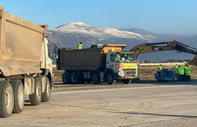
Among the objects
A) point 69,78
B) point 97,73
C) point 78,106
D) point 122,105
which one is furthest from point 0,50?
point 69,78

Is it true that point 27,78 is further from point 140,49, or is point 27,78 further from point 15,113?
point 140,49

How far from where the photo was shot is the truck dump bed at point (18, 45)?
1258 cm

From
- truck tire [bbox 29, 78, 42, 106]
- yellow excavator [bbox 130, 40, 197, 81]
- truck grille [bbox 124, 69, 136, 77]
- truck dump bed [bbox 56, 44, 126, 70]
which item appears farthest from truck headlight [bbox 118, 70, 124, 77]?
truck tire [bbox 29, 78, 42, 106]

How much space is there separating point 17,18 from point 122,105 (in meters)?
5.19

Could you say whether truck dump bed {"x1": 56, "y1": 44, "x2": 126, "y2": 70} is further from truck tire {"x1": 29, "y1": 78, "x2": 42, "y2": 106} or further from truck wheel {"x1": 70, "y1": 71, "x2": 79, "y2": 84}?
truck tire {"x1": 29, "y1": 78, "x2": 42, "y2": 106}

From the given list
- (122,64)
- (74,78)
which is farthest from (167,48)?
(74,78)

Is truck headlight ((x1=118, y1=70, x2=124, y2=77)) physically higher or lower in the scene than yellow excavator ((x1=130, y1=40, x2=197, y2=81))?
lower

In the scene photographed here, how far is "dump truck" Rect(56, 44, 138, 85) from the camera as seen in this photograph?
32.3 metres

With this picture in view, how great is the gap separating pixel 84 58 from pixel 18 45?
66.9 feet

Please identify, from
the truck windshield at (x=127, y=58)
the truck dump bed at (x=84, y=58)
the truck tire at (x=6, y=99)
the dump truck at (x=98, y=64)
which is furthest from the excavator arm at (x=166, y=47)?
the truck tire at (x=6, y=99)

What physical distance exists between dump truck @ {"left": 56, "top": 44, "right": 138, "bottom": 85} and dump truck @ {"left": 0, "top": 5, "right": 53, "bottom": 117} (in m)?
13.9

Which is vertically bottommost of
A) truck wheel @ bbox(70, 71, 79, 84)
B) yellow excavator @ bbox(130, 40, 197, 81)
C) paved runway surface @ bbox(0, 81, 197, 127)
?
paved runway surface @ bbox(0, 81, 197, 127)

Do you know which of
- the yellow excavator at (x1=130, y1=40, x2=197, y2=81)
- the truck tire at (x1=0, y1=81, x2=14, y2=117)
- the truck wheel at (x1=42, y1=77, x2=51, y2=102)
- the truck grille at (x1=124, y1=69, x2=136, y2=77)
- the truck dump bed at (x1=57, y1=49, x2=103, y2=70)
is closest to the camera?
the truck tire at (x1=0, y1=81, x2=14, y2=117)

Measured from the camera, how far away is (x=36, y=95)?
53.6 feet
